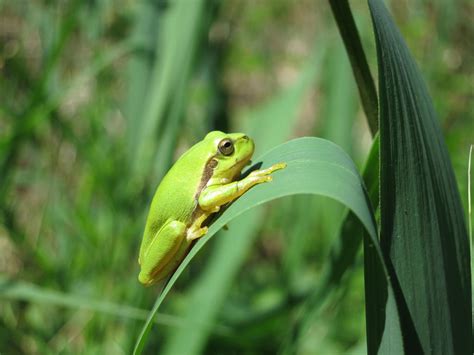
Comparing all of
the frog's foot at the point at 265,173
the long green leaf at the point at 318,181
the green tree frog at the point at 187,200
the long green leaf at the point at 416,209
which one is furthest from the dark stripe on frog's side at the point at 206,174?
the long green leaf at the point at 416,209

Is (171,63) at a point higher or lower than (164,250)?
higher

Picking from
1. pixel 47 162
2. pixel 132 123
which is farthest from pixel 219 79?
pixel 47 162

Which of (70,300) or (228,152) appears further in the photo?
(70,300)

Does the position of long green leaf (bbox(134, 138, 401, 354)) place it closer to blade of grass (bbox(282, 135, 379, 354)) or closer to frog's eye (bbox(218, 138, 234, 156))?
blade of grass (bbox(282, 135, 379, 354))

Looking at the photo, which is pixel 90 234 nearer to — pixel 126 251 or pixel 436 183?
pixel 126 251

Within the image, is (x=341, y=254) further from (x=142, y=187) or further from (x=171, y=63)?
(x=142, y=187)

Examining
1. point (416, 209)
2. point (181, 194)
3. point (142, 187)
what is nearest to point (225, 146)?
point (181, 194)

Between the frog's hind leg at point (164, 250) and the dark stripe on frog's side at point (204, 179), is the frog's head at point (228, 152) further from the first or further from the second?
the frog's hind leg at point (164, 250)
